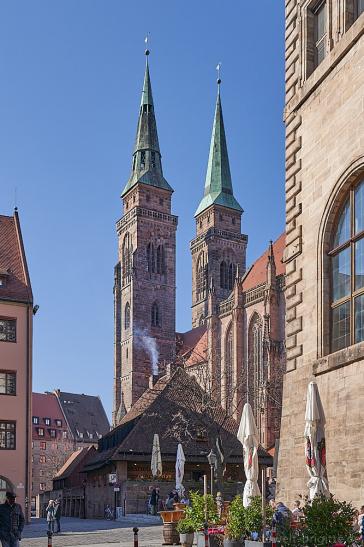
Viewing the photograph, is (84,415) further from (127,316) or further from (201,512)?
(201,512)

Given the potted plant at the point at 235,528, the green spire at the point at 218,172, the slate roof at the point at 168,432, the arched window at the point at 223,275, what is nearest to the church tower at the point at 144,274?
the arched window at the point at 223,275

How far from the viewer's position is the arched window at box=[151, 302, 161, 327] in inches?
4031

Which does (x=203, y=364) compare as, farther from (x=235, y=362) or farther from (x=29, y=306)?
(x=29, y=306)

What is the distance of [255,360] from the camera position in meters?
75.0

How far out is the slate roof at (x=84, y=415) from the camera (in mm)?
111125

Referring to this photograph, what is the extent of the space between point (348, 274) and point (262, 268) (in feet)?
204

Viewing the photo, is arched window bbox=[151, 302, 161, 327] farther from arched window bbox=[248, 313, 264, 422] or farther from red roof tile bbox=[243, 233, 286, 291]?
arched window bbox=[248, 313, 264, 422]

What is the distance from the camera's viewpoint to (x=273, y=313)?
7000 centimetres

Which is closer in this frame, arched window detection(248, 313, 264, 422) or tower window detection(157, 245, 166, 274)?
arched window detection(248, 313, 264, 422)

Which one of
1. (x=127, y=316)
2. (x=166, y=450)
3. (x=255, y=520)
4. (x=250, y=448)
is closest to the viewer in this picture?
(x=255, y=520)

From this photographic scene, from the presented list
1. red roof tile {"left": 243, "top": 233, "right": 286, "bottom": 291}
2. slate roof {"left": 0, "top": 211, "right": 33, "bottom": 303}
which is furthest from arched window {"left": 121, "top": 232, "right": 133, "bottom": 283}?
slate roof {"left": 0, "top": 211, "right": 33, "bottom": 303}

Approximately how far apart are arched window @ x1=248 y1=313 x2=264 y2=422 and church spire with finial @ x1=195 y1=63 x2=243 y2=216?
41.6m

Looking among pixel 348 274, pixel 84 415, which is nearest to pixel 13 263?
pixel 348 274

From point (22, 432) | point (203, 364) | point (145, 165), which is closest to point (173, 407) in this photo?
point (22, 432)
